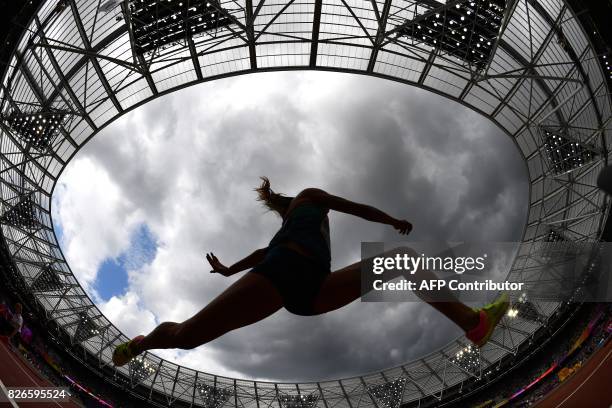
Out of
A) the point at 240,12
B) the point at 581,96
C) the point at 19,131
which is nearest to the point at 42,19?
the point at 19,131

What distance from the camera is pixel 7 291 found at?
1210 inches

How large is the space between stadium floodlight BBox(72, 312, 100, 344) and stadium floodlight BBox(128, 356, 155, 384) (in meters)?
4.87

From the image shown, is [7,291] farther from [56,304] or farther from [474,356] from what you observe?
[474,356]

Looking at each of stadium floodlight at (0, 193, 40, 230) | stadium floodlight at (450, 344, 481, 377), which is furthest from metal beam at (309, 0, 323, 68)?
stadium floodlight at (450, 344, 481, 377)

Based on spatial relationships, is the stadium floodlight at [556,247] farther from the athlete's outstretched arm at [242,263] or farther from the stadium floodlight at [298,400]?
the athlete's outstretched arm at [242,263]

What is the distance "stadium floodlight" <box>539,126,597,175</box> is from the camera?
24234mm

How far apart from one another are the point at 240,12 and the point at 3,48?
38.1 ft

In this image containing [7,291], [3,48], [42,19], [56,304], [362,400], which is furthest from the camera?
[362,400]

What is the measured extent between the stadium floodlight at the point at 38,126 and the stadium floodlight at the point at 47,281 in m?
10.7

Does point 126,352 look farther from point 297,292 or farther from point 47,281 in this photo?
point 47,281

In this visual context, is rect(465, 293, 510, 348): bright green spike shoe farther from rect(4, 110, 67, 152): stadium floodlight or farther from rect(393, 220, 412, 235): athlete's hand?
rect(4, 110, 67, 152): stadium floodlight

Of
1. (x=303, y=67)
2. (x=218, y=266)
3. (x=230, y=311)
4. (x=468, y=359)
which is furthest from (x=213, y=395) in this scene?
(x=230, y=311)

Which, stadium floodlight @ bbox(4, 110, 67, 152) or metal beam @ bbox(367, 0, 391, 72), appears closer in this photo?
metal beam @ bbox(367, 0, 391, 72)

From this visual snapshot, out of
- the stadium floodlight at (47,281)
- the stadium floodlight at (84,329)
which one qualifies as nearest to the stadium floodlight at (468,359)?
the stadium floodlight at (84,329)
